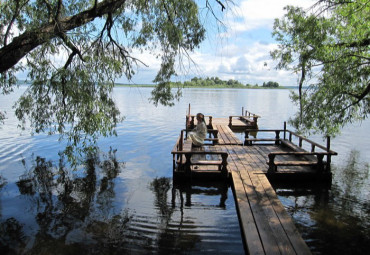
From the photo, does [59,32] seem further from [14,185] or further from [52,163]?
[52,163]

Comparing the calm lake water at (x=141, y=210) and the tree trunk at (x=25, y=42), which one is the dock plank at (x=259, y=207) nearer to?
the calm lake water at (x=141, y=210)

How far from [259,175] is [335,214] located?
2303mm

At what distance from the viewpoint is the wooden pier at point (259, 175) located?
5.14m

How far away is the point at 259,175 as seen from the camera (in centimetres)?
896

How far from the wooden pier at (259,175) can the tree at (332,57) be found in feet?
5.30

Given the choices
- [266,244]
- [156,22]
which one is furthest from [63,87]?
[266,244]

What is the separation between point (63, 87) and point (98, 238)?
11.2ft

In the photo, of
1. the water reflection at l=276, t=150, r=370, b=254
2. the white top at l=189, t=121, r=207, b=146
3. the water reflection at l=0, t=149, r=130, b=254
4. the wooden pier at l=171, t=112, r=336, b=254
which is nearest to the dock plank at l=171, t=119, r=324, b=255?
the wooden pier at l=171, t=112, r=336, b=254

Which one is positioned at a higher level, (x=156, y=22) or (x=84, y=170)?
(x=156, y=22)

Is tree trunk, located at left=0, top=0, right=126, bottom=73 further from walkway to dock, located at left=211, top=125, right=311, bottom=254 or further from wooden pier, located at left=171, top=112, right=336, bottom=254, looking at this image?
walkway to dock, located at left=211, top=125, right=311, bottom=254

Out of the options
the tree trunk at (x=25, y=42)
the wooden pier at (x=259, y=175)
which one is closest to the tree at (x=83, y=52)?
the tree trunk at (x=25, y=42)

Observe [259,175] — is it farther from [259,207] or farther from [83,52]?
[83,52]

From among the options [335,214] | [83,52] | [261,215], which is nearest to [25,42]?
[83,52]

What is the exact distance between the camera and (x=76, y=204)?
27.7 ft
